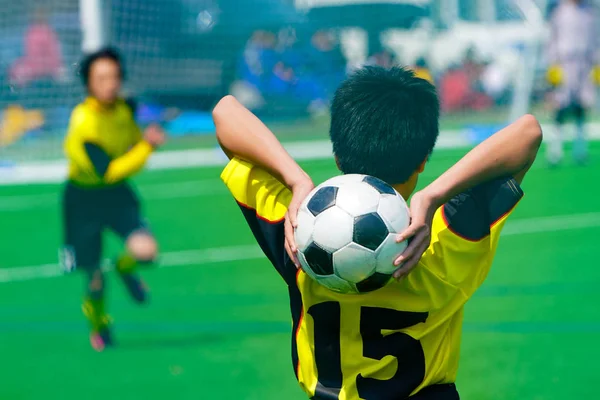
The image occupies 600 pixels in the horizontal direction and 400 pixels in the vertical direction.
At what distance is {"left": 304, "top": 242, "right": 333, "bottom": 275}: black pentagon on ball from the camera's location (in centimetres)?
222

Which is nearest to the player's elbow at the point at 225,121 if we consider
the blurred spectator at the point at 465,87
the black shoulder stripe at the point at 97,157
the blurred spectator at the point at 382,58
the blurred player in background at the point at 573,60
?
the black shoulder stripe at the point at 97,157

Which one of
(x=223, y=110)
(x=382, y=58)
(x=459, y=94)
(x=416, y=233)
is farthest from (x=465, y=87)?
(x=416, y=233)

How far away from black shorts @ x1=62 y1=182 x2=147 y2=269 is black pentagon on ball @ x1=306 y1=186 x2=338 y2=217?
3952 millimetres

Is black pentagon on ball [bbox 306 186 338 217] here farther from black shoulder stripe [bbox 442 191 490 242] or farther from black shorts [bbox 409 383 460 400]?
black shorts [bbox 409 383 460 400]

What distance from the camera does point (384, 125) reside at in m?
2.33

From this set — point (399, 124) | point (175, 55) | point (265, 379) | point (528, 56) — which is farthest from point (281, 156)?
point (528, 56)

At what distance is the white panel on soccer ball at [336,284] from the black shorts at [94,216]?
3.92 m

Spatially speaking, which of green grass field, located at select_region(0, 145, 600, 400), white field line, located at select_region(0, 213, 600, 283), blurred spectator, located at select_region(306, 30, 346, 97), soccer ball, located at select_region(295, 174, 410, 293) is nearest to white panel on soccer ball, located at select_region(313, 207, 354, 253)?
soccer ball, located at select_region(295, 174, 410, 293)

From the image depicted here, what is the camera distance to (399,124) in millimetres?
2338

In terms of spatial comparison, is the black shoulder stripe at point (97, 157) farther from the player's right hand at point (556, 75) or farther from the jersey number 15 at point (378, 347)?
the player's right hand at point (556, 75)

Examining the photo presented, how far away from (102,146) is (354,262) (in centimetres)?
406

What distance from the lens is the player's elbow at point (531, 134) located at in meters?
2.38

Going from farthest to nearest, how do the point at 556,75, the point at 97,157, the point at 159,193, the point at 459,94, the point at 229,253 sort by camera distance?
the point at 459,94 < the point at 556,75 < the point at 159,193 < the point at 229,253 < the point at 97,157

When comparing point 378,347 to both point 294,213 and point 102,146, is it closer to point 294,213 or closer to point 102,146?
point 294,213
